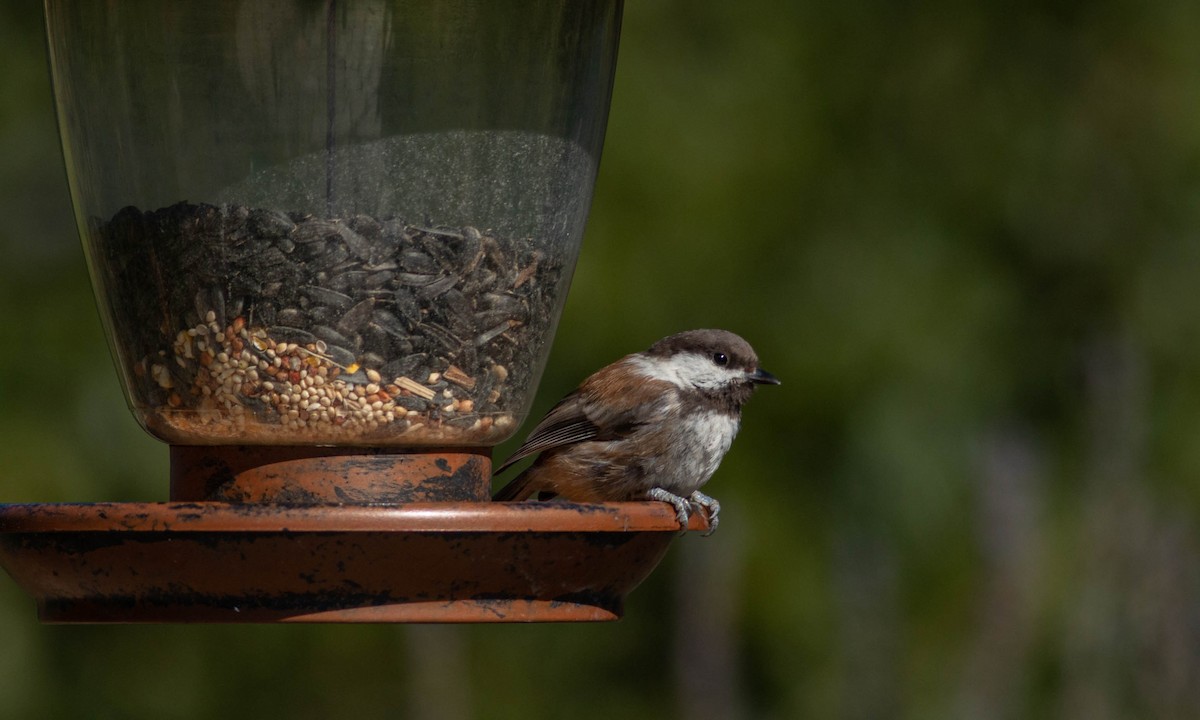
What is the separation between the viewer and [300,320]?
3.19 metres

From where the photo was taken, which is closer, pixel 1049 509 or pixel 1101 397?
pixel 1101 397

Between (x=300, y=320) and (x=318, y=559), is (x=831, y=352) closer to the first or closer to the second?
(x=300, y=320)

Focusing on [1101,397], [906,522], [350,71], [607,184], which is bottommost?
[906,522]

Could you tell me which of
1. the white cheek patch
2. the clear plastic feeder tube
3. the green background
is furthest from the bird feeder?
the green background

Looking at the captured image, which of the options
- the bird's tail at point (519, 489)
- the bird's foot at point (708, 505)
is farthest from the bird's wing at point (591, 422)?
the bird's foot at point (708, 505)

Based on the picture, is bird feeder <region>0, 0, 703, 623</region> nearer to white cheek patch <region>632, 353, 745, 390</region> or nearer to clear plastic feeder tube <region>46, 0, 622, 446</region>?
clear plastic feeder tube <region>46, 0, 622, 446</region>

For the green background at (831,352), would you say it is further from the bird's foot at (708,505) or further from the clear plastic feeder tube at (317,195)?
the clear plastic feeder tube at (317,195)

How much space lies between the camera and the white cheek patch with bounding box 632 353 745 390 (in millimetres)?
5043

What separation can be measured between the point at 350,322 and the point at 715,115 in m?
5.05

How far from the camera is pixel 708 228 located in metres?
7.79

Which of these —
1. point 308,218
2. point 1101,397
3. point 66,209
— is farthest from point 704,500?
point 66,209

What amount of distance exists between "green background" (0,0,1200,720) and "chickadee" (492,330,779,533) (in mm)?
1010

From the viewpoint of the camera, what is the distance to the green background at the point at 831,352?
21.6ft

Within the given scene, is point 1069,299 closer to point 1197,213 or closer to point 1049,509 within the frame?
point 1197,213
